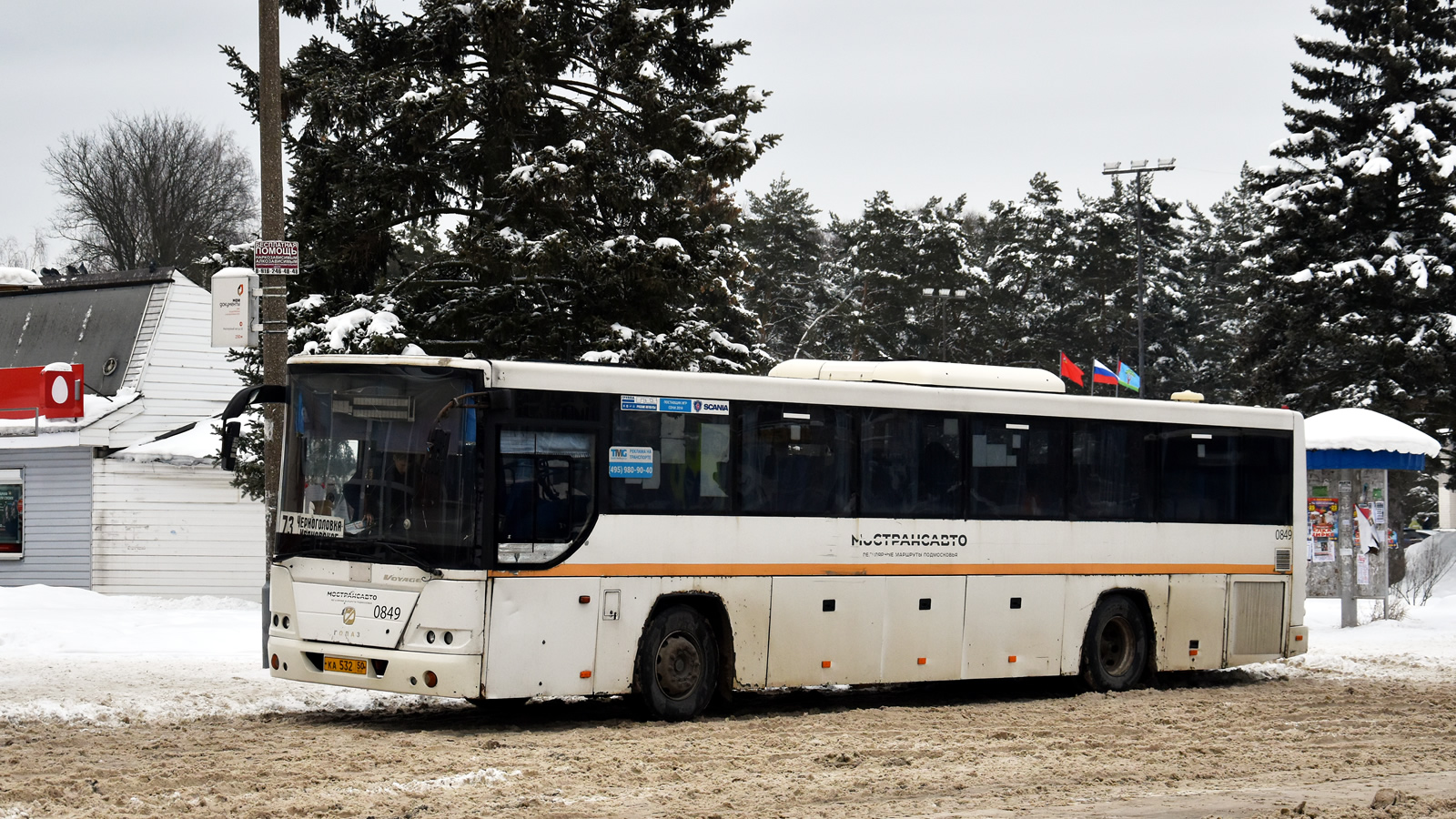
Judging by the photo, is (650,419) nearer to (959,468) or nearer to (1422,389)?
(959,468)

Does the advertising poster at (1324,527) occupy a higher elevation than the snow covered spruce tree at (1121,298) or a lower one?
lower

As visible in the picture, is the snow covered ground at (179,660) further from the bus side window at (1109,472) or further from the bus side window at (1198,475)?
the bus side window at (1109,472)

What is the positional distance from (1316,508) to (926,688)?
966 centimetres

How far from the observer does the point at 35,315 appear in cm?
3294

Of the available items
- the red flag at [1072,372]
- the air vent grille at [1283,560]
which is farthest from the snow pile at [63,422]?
the air vent grille at [1283,560]

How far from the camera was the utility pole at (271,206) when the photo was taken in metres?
15.8

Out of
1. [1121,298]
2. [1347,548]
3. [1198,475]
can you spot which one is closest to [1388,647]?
[1347,548]

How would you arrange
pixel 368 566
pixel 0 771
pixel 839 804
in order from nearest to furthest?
pixel 839 804 → pixel 0 771 → pixel 368 566

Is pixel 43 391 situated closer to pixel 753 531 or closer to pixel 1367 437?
pixel 753 531

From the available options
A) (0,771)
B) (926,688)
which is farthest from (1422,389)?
(0,771)

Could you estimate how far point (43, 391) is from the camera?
28.8m

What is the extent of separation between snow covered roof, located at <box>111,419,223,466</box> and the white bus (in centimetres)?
1715

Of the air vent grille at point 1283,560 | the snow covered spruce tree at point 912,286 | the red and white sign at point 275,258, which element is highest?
the snow covered spruce tree at point 912,286

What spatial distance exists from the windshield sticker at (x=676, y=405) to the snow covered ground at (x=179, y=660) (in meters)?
3.34
